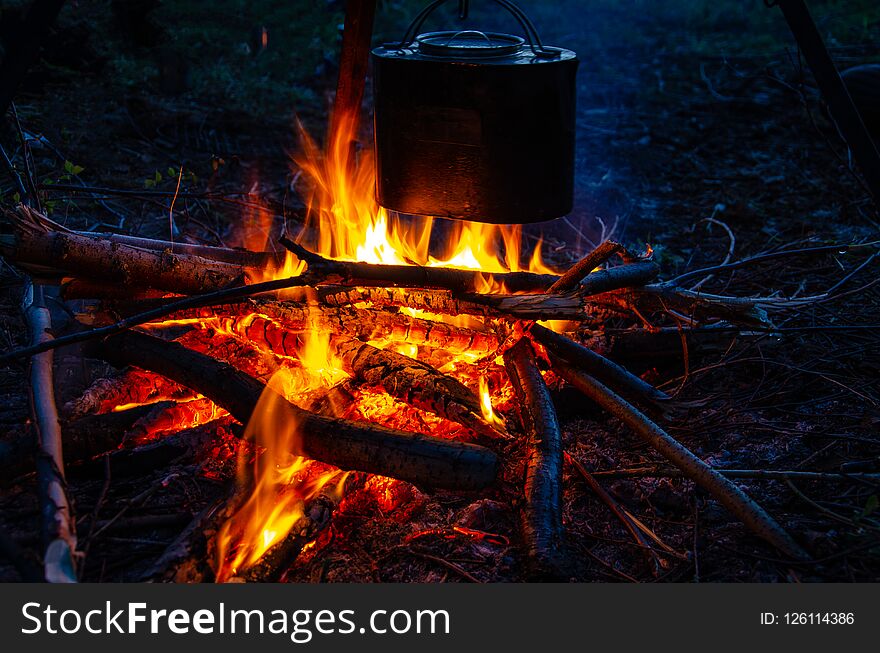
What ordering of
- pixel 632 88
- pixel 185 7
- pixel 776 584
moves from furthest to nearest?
pixel 185 7 < pixel 632 88 < pixel 776 584

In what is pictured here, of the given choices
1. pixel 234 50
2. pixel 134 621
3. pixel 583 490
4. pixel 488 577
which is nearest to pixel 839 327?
pixel 583 490

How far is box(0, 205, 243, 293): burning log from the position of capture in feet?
8.81

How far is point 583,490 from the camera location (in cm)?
248

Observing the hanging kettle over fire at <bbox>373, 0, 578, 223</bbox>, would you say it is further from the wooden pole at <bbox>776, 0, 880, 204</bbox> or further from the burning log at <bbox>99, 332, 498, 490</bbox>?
the burning log at <bbox>99, 332, 498, 490</bbox>

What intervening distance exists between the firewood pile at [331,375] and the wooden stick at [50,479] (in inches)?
0.4

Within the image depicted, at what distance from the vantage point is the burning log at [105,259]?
269cm

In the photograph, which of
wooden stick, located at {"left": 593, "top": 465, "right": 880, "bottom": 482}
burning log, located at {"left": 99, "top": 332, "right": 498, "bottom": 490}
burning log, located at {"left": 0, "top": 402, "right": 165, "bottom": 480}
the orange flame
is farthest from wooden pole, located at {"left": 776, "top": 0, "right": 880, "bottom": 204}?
burning log, located at {"left": 0, "top": 402, "right": 165, "bottom": 480}

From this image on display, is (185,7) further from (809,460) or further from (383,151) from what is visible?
(809,460)

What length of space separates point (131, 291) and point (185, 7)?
7.38 metres

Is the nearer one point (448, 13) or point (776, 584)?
point (776, 584)

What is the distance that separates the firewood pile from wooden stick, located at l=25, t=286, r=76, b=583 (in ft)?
0.03

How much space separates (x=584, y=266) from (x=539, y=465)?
2.54 feet

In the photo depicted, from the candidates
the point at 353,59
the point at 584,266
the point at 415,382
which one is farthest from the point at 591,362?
the point at 353,59

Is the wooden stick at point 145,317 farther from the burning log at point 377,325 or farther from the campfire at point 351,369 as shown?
the burning log at point 377,325
